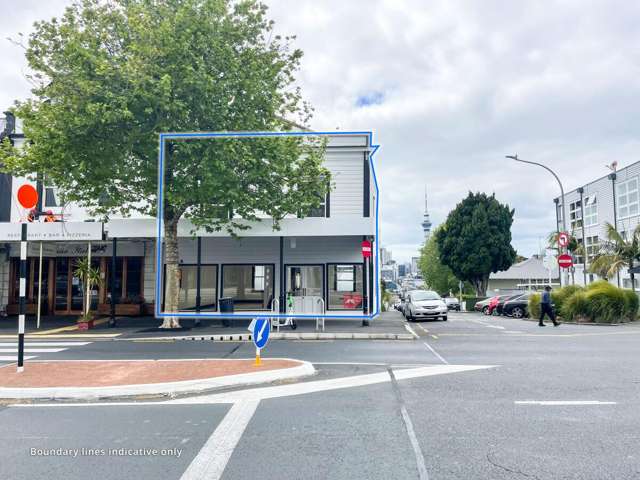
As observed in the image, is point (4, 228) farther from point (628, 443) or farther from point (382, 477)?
point (628, 443)

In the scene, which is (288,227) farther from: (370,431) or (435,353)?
(370,431)

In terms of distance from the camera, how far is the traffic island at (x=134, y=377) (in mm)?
7418

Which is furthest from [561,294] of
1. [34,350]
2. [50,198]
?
[50,198]

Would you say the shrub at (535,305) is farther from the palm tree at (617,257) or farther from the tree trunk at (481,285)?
the tree trunk at (481,285)

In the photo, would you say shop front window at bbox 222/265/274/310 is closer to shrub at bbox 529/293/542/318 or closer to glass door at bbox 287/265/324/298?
glass door at bbox 287/265/324/298

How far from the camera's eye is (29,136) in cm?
1544

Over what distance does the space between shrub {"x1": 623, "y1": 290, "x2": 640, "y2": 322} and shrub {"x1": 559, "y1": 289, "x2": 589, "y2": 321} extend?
152 centimetres

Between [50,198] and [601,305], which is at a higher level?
[50,198]

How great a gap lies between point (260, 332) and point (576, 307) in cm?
1683

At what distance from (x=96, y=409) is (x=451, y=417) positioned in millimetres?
4704

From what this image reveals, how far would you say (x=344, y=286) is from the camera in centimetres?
2080

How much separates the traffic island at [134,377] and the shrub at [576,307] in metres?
16.2

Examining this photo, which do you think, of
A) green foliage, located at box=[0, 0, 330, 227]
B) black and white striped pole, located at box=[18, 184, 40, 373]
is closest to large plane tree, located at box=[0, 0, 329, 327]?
green foliage, located at box=[0, 0, 330, 227]

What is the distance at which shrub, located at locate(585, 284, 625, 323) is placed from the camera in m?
20.3
